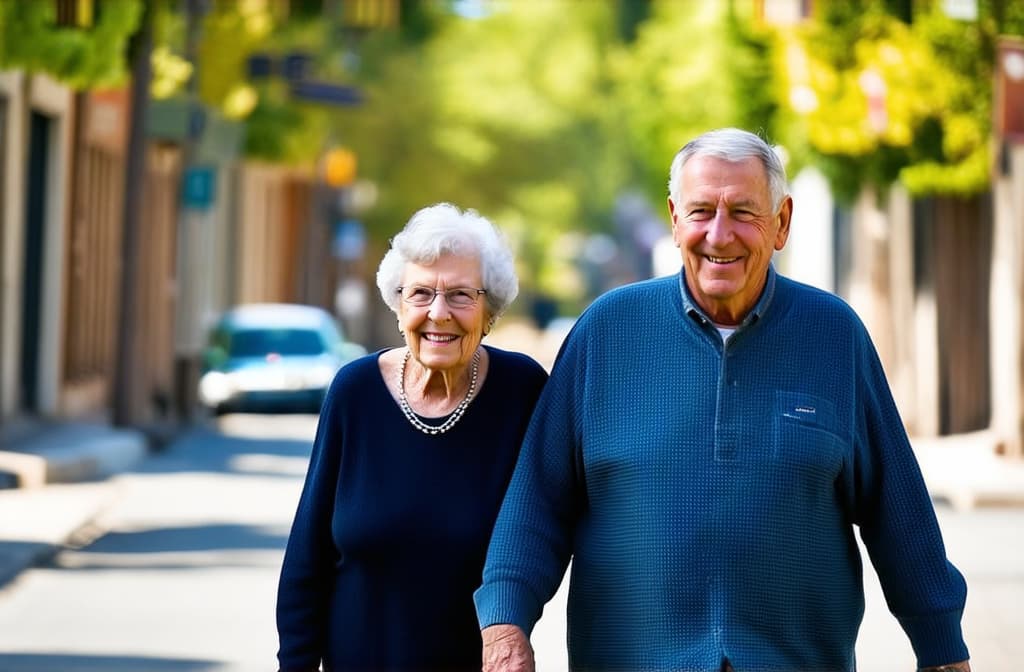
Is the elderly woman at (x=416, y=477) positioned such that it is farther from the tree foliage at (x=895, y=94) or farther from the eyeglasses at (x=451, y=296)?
the tree foliage at (x=895, y=94)

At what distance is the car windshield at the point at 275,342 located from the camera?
34.4 m

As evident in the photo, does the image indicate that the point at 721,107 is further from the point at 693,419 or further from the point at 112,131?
the point at 693,419

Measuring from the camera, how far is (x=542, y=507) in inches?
197

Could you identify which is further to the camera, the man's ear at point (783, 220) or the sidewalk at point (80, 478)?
the sidewalk at point (80, 478)

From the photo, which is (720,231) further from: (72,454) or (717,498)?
(72,454)

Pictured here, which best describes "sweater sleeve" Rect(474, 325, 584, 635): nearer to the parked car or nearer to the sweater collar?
the sweater collar

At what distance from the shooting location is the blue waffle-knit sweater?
4.80 metres

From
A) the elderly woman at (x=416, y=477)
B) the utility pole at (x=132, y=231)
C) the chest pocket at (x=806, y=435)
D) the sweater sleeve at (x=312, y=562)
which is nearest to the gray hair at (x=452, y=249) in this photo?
the elderly woman at (x=416, y=477)

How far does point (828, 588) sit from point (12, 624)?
23.5 ft

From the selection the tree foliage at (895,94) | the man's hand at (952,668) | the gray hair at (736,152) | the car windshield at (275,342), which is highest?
the tree foliage at (895,94)

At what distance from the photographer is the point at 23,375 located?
94.1ft

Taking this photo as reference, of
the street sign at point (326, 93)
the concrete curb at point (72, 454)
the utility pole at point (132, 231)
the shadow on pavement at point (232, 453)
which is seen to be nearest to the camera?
the concrete curb at point (72, 454)

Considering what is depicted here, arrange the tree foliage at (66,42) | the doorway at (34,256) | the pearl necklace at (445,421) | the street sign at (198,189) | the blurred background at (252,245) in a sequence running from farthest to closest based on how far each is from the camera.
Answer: the street sign at (198,189), the doorway at (34,256), the tree foliage at (66,42), the blurred background at (252,245), the pearl necklace at (445,421)

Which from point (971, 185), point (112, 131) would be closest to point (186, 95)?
point (112, 131)
